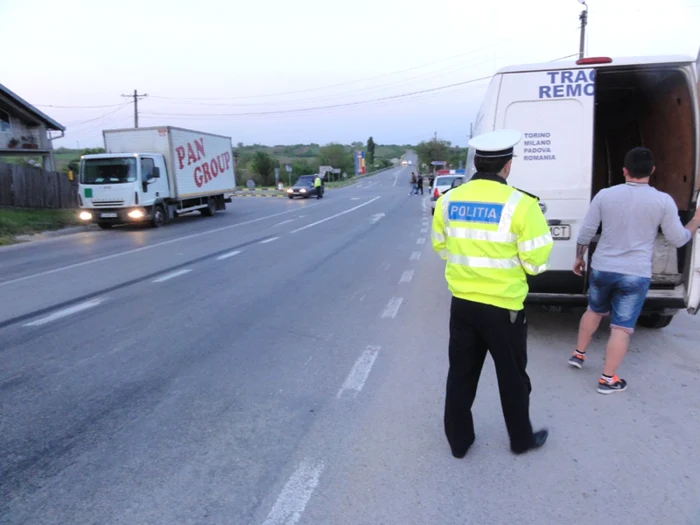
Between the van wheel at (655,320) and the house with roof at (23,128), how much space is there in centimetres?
2924

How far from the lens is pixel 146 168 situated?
1880 cm

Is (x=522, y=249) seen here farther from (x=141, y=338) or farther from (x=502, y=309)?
(x=141, y=338)

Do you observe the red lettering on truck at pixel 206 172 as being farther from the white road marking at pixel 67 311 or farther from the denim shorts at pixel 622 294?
the denim shorts at pixel 622 294

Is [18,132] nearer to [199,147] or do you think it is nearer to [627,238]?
[199,147]

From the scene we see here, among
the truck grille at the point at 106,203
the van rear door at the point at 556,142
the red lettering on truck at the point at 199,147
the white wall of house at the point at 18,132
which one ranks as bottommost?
the truck grille at the point at 106,203

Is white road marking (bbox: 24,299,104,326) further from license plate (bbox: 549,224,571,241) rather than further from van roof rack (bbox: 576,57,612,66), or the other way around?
van roof rack (bbox: 576,57,612,66)

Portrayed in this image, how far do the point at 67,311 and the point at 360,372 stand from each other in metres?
4.41

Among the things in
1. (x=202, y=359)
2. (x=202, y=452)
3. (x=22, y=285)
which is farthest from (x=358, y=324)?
(x=22, y=285)

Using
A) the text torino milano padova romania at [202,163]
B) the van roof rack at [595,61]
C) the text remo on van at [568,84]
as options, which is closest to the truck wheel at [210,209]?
the text torino milano padova romania at [202,163]

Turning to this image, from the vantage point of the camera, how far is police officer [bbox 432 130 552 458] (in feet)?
10.3

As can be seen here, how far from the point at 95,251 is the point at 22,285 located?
4.21 metres

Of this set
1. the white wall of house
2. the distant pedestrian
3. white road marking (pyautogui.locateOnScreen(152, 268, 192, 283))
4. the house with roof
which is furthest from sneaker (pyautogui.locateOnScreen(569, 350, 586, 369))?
the distant pedestrian

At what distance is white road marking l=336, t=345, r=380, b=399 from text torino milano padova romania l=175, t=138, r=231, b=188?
1688 centimetres

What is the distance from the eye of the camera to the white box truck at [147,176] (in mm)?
18219
